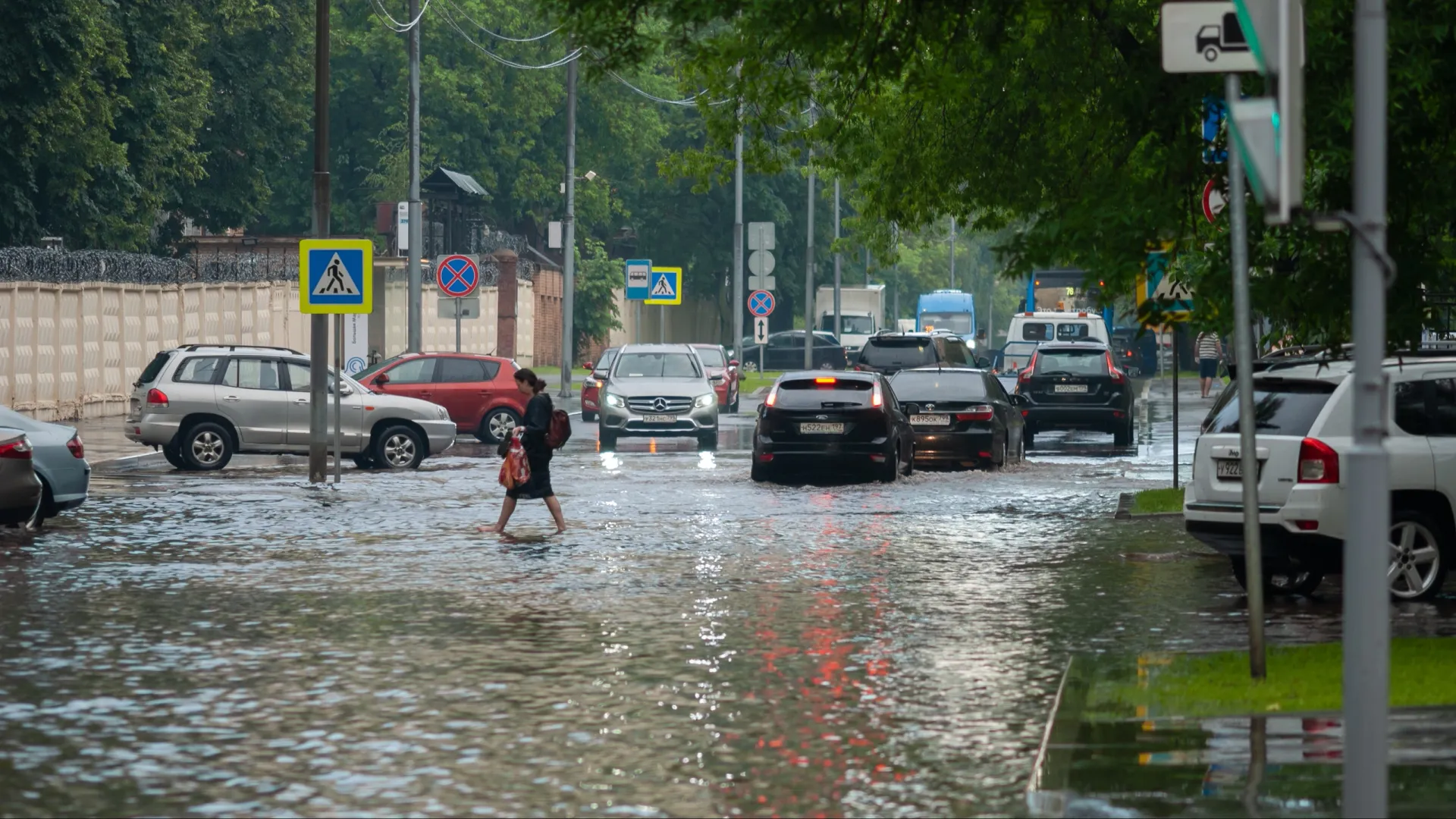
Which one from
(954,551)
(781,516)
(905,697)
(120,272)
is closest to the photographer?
(905,697)

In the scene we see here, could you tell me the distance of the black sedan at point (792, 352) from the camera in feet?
227

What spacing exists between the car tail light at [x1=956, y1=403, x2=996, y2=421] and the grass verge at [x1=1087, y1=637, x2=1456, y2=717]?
53.8ft

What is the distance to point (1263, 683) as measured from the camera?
10.5 metres

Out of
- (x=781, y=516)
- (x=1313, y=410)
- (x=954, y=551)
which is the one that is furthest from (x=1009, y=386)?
(x=1313, y=410)

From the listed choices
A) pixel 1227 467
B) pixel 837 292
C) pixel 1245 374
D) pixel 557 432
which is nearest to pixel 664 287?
pixel 837 292

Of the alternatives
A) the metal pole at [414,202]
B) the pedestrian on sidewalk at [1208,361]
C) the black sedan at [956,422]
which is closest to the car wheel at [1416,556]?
the black sedan at [956,422]

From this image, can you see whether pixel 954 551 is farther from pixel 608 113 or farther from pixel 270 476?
pixel 608 113

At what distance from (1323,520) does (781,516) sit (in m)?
8.34

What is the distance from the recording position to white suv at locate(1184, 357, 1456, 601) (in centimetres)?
1391

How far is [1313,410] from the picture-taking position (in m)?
14.0

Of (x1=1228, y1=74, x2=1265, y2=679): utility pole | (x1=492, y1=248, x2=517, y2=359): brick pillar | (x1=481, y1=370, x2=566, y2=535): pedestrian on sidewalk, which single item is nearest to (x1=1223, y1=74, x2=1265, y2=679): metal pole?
(x1=1228, y1=74, x2=1265, y2=679): utility pole

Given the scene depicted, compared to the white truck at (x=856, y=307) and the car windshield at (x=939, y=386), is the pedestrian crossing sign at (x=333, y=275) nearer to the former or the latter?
the car windshield at (x=939, y=386)

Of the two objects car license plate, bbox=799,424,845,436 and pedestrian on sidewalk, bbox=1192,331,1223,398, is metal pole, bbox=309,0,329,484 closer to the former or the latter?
car license plate, bbox=799,424,845,436

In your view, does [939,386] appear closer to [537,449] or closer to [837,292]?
[537,449]
